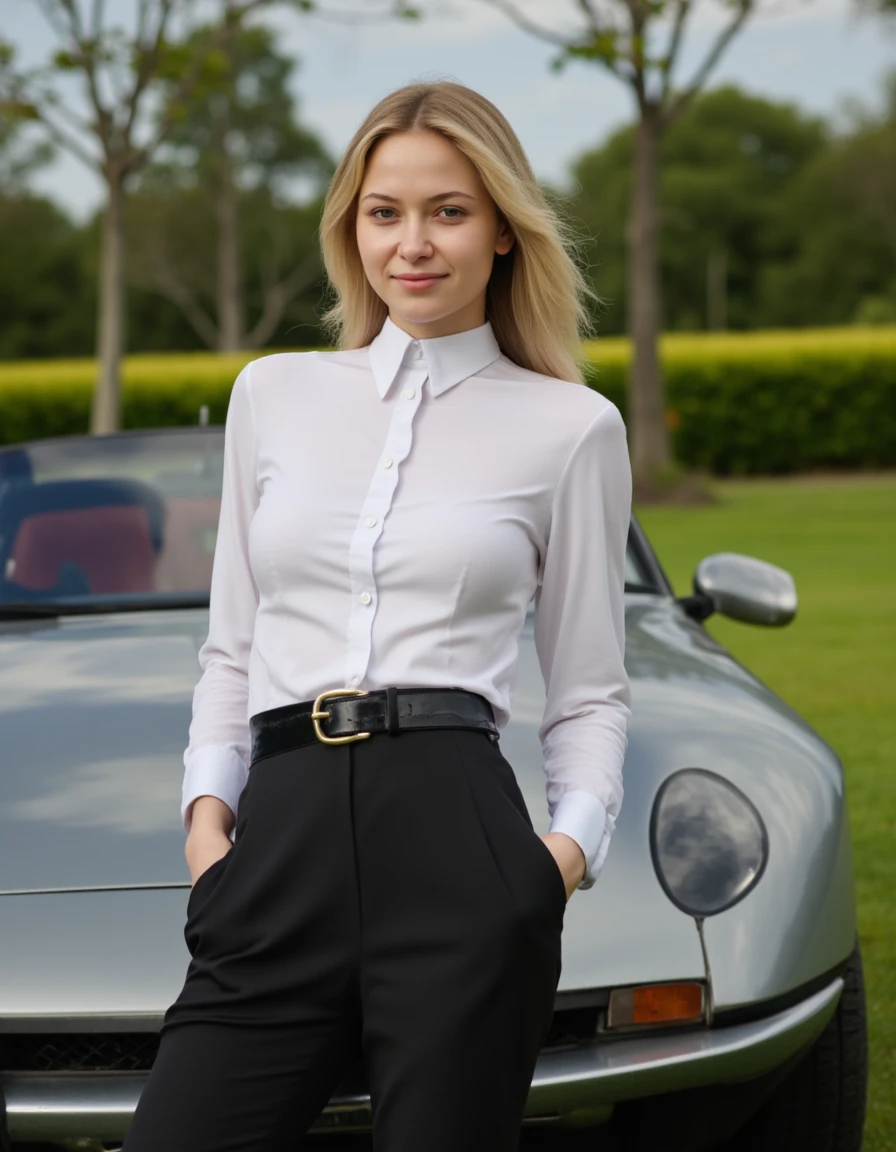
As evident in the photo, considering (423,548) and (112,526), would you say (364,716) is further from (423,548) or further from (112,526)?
(112,526)

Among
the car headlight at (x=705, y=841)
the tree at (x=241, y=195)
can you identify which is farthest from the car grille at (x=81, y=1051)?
the tree at (x=241, y=195)

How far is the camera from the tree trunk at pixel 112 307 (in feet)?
58.4

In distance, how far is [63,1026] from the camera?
7.73ft

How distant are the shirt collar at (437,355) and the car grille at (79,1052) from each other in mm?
1025

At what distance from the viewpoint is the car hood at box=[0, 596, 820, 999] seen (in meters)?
2.53

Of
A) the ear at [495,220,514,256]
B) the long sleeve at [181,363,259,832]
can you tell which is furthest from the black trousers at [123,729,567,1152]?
the ear at [495,220,514,256]

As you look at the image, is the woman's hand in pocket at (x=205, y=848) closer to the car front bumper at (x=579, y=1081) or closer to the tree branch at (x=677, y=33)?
the car front bumper at (x=579, y=1081)

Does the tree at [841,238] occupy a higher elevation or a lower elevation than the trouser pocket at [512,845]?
lower

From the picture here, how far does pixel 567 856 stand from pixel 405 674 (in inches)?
10.2

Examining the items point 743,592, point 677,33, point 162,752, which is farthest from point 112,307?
point 162,752

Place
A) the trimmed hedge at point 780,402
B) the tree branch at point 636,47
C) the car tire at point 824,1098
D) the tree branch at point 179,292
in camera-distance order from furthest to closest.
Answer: the tree branch at point 179,292
the trimmed hedge at point 780,402
the tree branch at point 636,47
the car tire at point 824,1098

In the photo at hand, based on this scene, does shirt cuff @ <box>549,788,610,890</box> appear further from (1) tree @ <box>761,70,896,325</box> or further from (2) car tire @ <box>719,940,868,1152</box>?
(1) tree @ <box>761,70,896,325</box>

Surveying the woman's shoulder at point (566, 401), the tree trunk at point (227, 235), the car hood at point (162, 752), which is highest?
the woman's shoulder at point (566, 401)

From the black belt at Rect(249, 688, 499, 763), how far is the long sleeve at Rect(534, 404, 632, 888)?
0.16 meters
